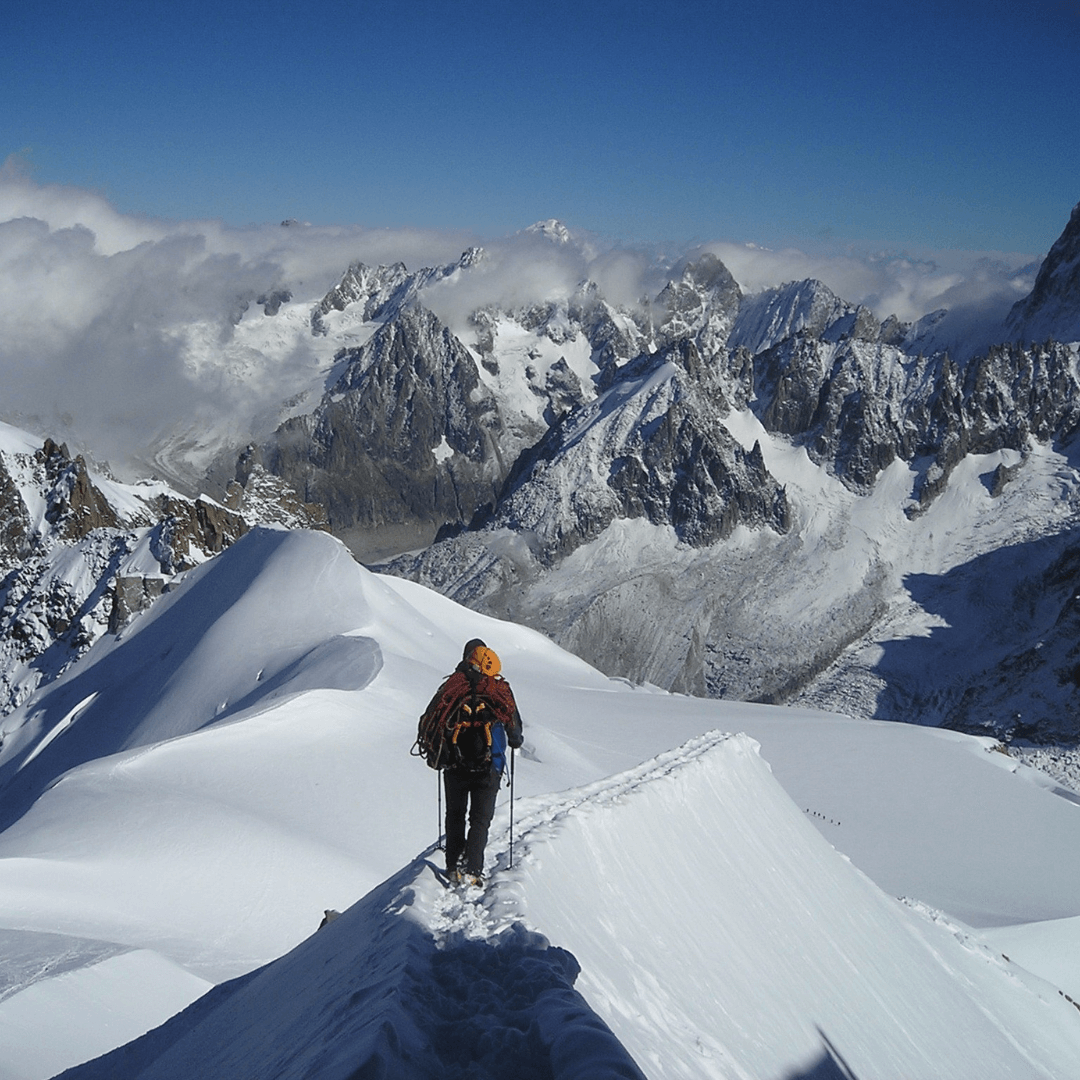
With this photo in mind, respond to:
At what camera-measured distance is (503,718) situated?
28.9ft

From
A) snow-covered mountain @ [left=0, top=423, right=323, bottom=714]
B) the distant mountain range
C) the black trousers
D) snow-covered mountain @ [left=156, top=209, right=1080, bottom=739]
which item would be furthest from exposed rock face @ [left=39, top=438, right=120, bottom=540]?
the black trousers

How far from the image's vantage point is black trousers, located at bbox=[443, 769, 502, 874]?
870 centimetres

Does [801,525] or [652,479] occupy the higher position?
[652,479]

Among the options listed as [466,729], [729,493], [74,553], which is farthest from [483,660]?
[729,493]

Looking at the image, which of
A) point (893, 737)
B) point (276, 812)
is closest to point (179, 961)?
point (276, 812)

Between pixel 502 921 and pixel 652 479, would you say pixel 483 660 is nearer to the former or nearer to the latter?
pixel 502 921

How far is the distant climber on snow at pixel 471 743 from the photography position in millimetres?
8703

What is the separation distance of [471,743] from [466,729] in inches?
5.4

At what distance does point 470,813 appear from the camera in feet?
28.8

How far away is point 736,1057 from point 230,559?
4381cm

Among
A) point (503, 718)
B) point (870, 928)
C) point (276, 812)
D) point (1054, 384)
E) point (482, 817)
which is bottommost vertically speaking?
point (870, 928)

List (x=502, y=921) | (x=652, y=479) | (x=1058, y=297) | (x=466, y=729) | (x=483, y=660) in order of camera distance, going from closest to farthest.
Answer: (x=502, y=921) < (x=466, y=729) < (x=483, y=660) < (x=652, y=479) < (x=1058, y=297)

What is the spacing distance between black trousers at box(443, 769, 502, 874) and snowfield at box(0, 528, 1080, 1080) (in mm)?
322

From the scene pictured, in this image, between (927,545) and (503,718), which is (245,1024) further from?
(927,545)
